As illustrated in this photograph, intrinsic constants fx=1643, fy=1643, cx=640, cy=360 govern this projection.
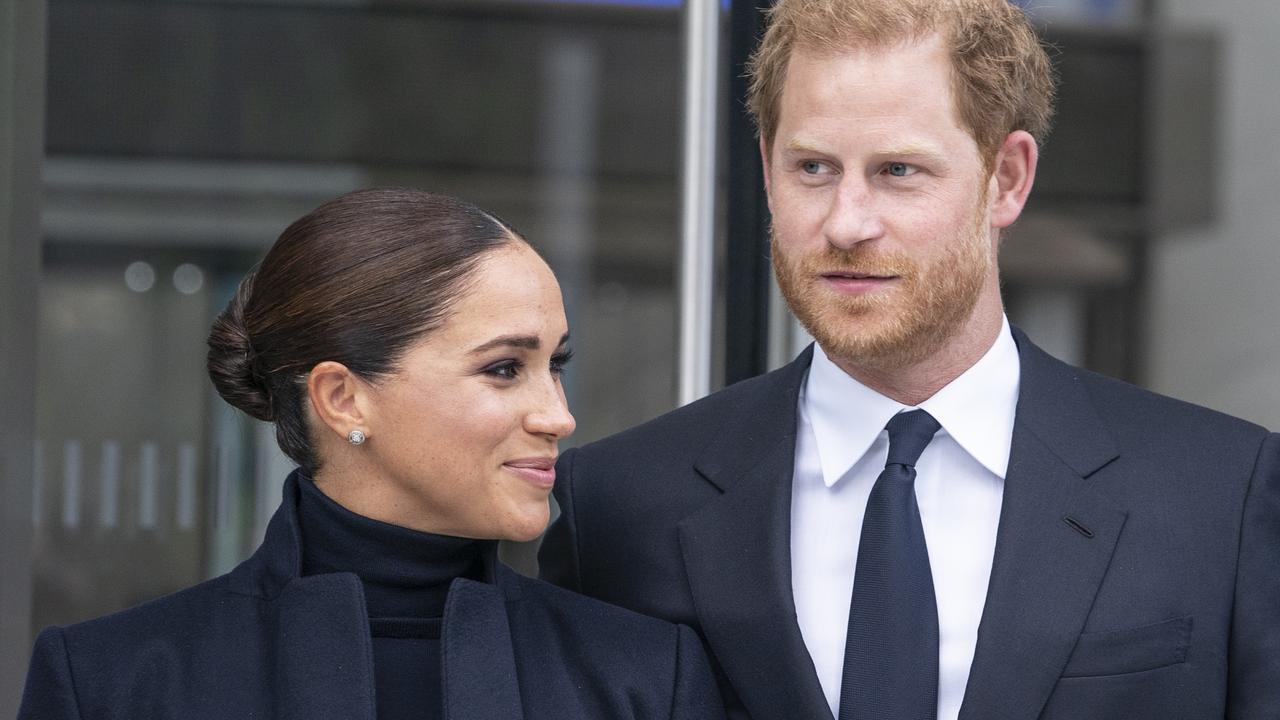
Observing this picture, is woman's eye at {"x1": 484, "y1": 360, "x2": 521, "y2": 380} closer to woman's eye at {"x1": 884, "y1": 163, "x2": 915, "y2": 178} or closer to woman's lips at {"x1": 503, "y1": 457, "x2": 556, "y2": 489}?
woman's lips at {"x1": 503, "y1": 457, "x2": 556, "y2": 489}

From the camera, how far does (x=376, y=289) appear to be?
2182 millimetres

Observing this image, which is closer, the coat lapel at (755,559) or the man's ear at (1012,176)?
the coat lapel at (755,559)

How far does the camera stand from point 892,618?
210 centimetres

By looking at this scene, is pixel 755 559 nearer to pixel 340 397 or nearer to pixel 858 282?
pixel 858 282

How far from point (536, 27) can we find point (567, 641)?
320 centimetres

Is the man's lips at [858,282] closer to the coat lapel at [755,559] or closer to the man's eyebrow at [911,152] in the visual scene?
the man's eyebrow at [911,152]

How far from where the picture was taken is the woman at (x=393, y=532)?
2.13 m

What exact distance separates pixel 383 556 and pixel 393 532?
0.13 ft

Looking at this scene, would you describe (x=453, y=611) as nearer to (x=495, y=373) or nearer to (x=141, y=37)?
(x=495, y=373)

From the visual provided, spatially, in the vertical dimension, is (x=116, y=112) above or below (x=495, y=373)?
above

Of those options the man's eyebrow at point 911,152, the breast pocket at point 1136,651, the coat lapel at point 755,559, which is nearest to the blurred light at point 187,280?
the coat lapel at point 755,559

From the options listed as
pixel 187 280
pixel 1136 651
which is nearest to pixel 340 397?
pixel 1136 651

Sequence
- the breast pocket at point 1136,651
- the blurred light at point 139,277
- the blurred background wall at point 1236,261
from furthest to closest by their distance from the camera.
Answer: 1. the blurred light at point 139,277
2. the blurred background wall at point 1236,261
3. the breast pocket at point 1136,651

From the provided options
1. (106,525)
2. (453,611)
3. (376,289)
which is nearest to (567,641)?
(453,611)
